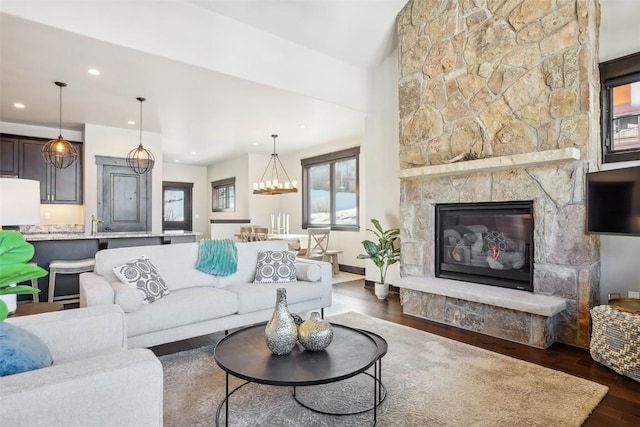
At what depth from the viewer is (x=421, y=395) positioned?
2248 millimetres

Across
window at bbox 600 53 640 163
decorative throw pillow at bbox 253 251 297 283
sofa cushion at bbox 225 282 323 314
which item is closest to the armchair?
sofa cushion at bbox 225 282 323 314

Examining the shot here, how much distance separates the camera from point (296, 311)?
3568 millimetres

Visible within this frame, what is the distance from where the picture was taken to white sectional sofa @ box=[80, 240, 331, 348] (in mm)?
2650

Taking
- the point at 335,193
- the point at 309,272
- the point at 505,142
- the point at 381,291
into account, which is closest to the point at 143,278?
the point at 309,272

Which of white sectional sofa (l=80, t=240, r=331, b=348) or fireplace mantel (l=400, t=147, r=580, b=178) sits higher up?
fireplace mantel (l=400, t=147, r=580, b=178)

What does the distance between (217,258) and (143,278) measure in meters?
0.75

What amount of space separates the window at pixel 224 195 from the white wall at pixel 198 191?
450mm

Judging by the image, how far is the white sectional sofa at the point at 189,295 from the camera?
2.65 meters

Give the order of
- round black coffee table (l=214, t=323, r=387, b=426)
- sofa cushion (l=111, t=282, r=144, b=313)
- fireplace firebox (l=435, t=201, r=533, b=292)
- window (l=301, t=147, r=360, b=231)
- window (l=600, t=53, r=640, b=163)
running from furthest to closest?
window (l=301, t=147, r=360, b=231), fireplace firebox (l=435, t=201, r=533, b=292), window (l=600, t=53, r=640, b=163), sofa cushion (l=111, t=282, r=144, b=313), round black coffee table (l=214, t=323, r=387, b=426)

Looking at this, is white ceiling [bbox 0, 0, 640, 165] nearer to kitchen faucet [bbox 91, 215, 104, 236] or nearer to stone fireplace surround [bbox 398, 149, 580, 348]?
stone fireplace surround [bbox 398, 149, 580, 348]

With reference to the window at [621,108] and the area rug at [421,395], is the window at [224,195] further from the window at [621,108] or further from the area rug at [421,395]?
the window at [621,108]

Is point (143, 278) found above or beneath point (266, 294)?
above

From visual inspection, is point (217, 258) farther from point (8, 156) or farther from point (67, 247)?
point (8, 156)

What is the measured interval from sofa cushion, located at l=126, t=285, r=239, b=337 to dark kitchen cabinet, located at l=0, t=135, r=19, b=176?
488 centimetres
